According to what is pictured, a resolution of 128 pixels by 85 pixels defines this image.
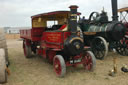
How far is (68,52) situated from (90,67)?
0.91 metres

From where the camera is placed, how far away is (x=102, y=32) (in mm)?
6695

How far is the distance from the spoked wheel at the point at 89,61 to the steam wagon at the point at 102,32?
4.83 ft

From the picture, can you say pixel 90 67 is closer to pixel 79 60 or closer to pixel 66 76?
pixel 79 60

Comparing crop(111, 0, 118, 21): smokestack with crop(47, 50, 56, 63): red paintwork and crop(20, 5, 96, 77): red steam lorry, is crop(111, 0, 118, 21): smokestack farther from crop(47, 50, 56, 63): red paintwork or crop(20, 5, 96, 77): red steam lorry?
crop(47, 50, 56, 63): red paintwork

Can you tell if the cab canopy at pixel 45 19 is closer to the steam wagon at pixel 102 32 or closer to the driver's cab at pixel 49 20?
the driver's cab at pixel 49 20

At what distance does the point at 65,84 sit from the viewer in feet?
12.3

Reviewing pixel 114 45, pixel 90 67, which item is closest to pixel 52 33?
pixel 90 67

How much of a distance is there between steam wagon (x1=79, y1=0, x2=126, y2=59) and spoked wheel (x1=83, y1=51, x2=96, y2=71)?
1472 millimetres

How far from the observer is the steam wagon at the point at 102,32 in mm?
6367

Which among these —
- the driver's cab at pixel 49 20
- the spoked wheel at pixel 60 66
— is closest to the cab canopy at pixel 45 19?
the driver's cab at pixel 49 20

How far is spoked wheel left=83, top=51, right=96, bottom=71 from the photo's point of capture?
14.9ft

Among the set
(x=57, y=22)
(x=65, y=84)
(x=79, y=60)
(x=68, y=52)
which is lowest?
(x=65, y=84)

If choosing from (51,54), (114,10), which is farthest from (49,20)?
(114,10)

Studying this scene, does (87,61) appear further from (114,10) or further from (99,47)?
(114,10)
